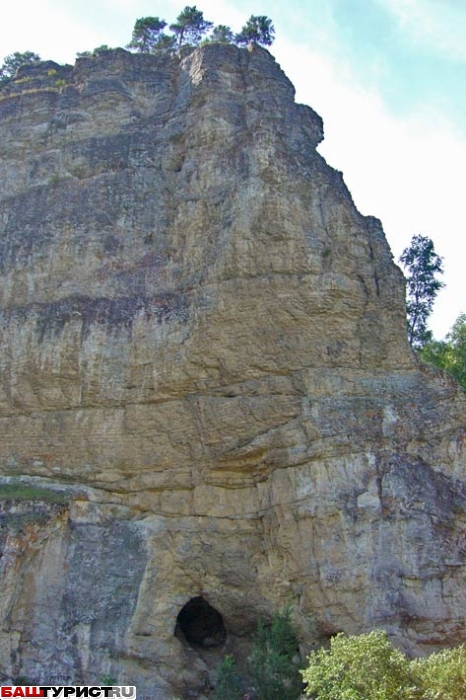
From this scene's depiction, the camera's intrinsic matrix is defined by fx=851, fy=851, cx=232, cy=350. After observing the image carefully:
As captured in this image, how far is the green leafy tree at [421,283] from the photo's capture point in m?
35.9

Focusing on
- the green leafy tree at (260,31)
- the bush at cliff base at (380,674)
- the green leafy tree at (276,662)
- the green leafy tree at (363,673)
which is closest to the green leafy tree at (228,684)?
the green leafy tree at (276,662)

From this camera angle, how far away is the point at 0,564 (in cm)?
2103

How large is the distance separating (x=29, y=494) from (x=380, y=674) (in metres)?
10.4

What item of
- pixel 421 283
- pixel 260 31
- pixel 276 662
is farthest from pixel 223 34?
pixel 276 662

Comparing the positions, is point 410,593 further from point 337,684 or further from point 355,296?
point 355,296

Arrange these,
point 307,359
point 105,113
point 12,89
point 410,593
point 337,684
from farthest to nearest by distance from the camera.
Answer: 1. point 12,89
2. point 105,113
3. point 307,359
4. point 410,593
5. point 337,684

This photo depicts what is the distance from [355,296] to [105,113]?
37.6 ft

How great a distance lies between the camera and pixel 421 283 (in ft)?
119

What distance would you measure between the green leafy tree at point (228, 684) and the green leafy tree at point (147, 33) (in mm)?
24616

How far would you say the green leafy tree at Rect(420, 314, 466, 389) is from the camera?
3288 centimetres

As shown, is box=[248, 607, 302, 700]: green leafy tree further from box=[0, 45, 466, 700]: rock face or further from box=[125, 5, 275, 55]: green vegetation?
box=[125, 5, 275, 55]: green vegetation

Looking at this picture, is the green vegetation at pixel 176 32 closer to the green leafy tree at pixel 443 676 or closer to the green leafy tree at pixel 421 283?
the green leafy tree at pixel 421 283

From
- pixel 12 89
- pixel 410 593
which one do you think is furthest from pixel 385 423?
pixel 12 89

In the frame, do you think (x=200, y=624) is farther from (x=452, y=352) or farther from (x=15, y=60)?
(x=15, y=60)
